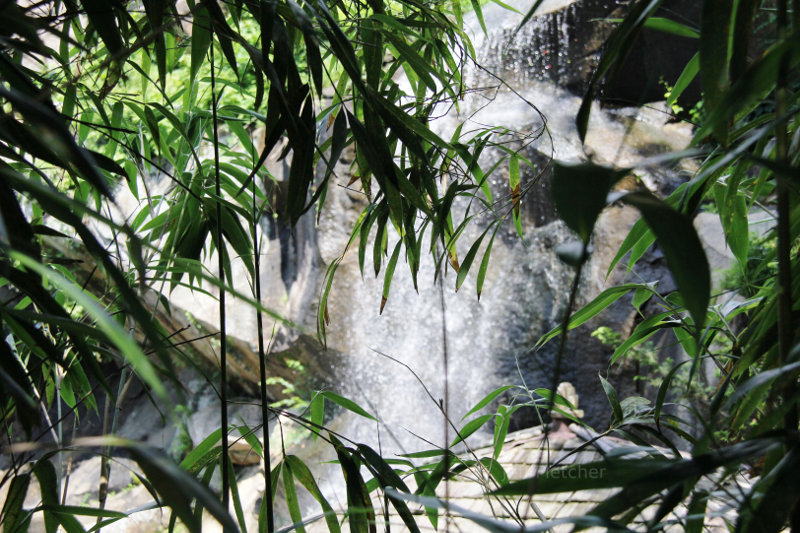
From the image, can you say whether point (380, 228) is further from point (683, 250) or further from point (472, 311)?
point (472, 311)

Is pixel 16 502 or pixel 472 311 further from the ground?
pixel 472 311

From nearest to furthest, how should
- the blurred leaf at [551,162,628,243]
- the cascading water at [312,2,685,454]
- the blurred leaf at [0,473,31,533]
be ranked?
1. the blurred leaf at [551,162,628,243]
2. the blurred leaf at [0,473,31,533]
3. the cascading water at [312,2,685,454]

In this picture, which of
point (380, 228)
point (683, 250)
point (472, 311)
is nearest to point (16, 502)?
point (380, 228)

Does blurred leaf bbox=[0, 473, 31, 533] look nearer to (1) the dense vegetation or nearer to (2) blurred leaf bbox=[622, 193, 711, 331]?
(1) the dense vegetation

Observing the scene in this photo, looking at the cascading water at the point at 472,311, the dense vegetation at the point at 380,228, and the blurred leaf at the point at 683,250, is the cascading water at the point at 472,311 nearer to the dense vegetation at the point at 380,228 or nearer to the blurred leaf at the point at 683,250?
the dense vegetation at the point at 380,228

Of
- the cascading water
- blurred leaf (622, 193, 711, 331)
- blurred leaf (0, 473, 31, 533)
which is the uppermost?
the cascading water

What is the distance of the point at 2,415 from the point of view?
1.81 ft

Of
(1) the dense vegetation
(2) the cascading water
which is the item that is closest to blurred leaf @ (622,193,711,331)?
(1) the dense vegetation

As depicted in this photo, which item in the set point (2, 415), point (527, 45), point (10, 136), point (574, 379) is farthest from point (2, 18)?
point (527, 45)

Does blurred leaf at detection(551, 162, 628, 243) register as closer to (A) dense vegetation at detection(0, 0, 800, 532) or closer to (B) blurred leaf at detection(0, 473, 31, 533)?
(A) dense vegetation at detection(0, 0, 800, 532)

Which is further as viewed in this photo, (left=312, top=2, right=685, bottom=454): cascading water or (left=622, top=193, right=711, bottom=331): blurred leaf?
(left=312, top=2, right=685, bottom=454): cascading water

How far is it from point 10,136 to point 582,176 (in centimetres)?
54

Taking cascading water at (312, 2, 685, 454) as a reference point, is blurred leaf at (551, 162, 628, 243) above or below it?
below

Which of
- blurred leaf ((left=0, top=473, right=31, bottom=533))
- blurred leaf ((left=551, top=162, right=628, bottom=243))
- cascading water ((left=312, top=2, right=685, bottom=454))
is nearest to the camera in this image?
blurred leaf ((left=551, top=162, right=628, bottom=243))
